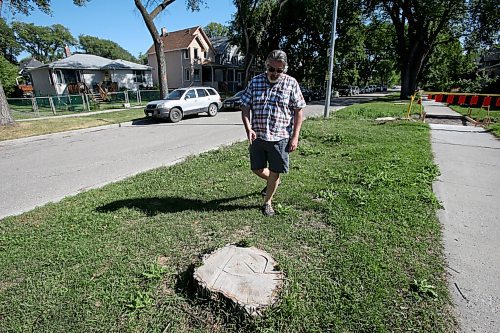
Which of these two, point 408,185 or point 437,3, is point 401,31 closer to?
point 437,3

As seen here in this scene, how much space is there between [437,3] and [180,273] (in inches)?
1049

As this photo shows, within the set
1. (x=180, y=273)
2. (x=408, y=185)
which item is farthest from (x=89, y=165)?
(x=408, y=185)

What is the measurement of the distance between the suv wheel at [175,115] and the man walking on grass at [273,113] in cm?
1029

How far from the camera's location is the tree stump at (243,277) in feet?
6.76

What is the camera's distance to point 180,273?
2.49 metres

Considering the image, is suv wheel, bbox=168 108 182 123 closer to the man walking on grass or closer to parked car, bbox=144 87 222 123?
parked car, bbox=144 87 222 123

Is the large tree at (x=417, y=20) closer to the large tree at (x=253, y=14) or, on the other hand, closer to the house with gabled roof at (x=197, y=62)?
the large tree at (x=253, y=14)

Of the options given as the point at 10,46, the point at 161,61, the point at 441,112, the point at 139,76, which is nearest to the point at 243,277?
the point at 161,61

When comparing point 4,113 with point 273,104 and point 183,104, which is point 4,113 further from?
point 273,104

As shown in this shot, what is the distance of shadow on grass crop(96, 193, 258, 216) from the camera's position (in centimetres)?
371

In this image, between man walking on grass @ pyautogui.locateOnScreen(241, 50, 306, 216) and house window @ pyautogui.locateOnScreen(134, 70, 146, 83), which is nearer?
man walking on grass @ pyautogui.locateOnScreen(241, 50, 306, 216)

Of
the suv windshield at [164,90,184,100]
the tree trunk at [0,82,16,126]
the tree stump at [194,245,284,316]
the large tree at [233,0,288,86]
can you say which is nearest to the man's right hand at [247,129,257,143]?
the tree stump at [194,245,284,316]

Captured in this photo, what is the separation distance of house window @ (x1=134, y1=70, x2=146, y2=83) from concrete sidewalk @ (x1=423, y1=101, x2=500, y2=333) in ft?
105

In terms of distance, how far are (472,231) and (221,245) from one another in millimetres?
2822
